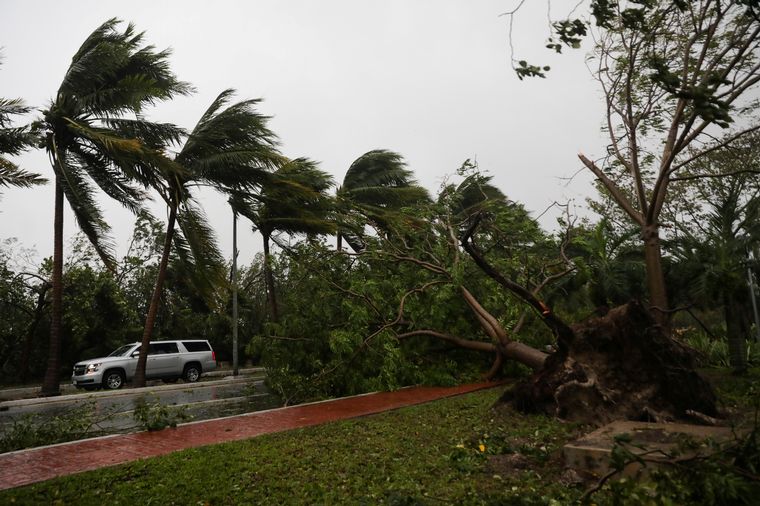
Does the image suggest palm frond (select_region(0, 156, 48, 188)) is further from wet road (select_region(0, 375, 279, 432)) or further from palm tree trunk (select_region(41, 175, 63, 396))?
wet road (select_region(0, 375, 279, 432))

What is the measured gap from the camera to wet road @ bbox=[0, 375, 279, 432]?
10305 mm

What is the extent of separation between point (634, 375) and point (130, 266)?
2684 cm

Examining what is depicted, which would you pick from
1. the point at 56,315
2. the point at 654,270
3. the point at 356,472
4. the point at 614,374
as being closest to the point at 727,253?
the point at 654,270

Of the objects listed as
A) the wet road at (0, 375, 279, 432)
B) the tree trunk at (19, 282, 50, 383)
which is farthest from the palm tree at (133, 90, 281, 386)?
the tree trunk at (19, 282, 50, 383)

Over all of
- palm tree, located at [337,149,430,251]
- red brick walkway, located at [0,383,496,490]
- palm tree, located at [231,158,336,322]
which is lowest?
red brick walkway, located at [0,383,496,490]

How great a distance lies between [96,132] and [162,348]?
27.5ft

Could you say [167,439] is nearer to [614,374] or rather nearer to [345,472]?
[345,472]

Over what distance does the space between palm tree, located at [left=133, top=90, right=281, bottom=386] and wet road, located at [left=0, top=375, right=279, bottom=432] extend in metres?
1.81

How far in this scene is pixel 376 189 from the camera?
23.6 m

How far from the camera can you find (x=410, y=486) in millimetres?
4652

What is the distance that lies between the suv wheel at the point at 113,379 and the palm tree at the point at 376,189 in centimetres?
887

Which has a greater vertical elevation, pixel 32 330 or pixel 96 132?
pixel 96 132

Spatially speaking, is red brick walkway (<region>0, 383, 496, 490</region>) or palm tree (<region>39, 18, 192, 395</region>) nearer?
red brick walkway (<region>0, 383, 496, 490</region>)

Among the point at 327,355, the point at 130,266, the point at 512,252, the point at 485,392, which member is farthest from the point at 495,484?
the point at 130,266
